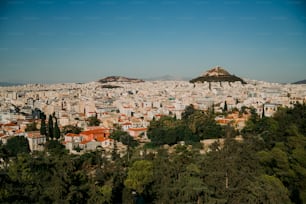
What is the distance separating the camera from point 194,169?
540 cm

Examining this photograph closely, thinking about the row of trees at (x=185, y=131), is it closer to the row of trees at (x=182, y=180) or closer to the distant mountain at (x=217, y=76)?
the row of trees at (x=182, y=180)

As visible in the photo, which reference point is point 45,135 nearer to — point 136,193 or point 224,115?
point 136,193

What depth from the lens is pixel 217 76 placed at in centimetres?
5469

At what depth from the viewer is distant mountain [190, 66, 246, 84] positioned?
53.1 m

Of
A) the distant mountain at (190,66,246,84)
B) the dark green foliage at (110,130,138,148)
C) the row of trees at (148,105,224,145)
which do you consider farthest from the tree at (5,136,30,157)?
the distant mountain at (190,66,246,84)

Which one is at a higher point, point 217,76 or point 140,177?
point 217,76

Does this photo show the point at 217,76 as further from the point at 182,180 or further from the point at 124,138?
the point at 182,180

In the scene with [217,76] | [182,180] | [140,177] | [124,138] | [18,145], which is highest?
[217,76]

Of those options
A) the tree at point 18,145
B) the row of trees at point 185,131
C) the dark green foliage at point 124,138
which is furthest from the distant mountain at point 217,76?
the tree at point 18,145

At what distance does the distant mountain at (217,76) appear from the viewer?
53.1 metres

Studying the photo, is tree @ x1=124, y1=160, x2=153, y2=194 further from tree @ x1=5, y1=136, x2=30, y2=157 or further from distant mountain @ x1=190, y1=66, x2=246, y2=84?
distant mountain @ x1=190, y1=66, x2=246, y2=84

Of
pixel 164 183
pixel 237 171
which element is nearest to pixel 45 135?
pixel 164 183

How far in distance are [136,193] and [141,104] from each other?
19.6 m

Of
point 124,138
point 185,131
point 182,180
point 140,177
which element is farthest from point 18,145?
point 182,180
